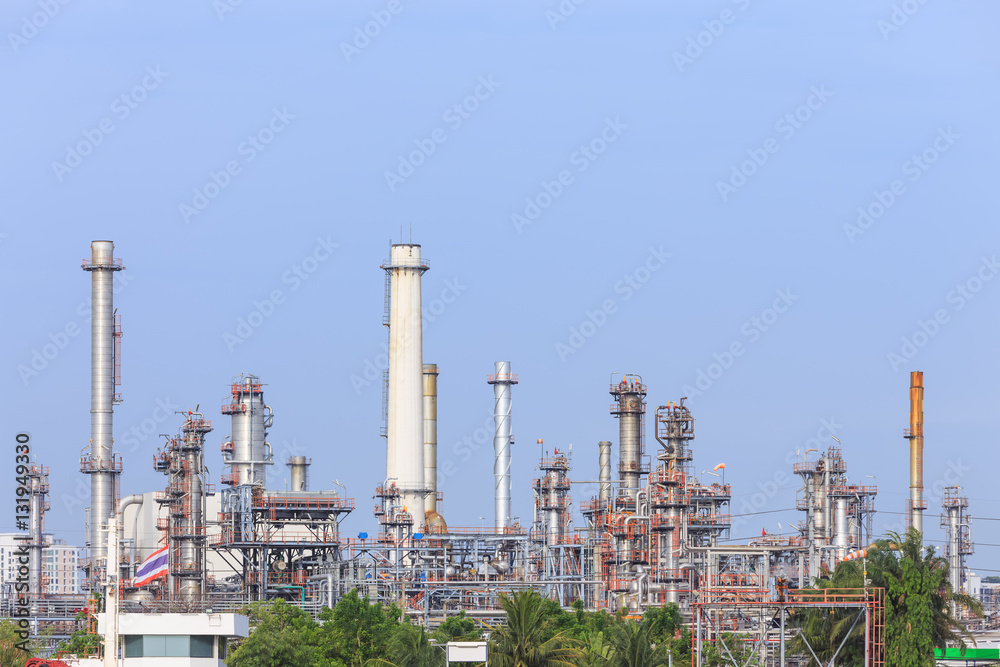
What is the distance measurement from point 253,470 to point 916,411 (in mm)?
45940

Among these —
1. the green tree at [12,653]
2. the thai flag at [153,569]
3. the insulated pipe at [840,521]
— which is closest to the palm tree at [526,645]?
the green tree at [12,653]

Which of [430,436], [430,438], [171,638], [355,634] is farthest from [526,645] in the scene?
[430,436]

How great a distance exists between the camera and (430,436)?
120438 millimetres

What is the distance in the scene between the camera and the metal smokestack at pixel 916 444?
113312 millimetres

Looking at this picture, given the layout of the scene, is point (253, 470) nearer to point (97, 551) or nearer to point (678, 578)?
point (97, 551)

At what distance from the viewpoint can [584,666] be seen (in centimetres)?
5559

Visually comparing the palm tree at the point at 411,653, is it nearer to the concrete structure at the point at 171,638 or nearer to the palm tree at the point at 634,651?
the concrete structure at the point at 171,638

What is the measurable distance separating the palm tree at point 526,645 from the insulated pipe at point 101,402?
6365cm

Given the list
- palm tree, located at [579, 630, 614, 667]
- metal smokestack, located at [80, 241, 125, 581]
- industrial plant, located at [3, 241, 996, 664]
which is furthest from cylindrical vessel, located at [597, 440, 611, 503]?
palm tree, located at [579, 630, 614, 667]

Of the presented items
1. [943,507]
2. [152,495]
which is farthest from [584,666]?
A: [943,507]

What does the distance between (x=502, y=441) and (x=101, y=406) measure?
95.0 feet

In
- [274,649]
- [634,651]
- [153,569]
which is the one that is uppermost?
A: [634,651]

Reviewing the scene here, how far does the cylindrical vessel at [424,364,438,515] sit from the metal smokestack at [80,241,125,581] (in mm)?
21928

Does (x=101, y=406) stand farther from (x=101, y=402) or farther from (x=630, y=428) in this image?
(x=630, y=428)
